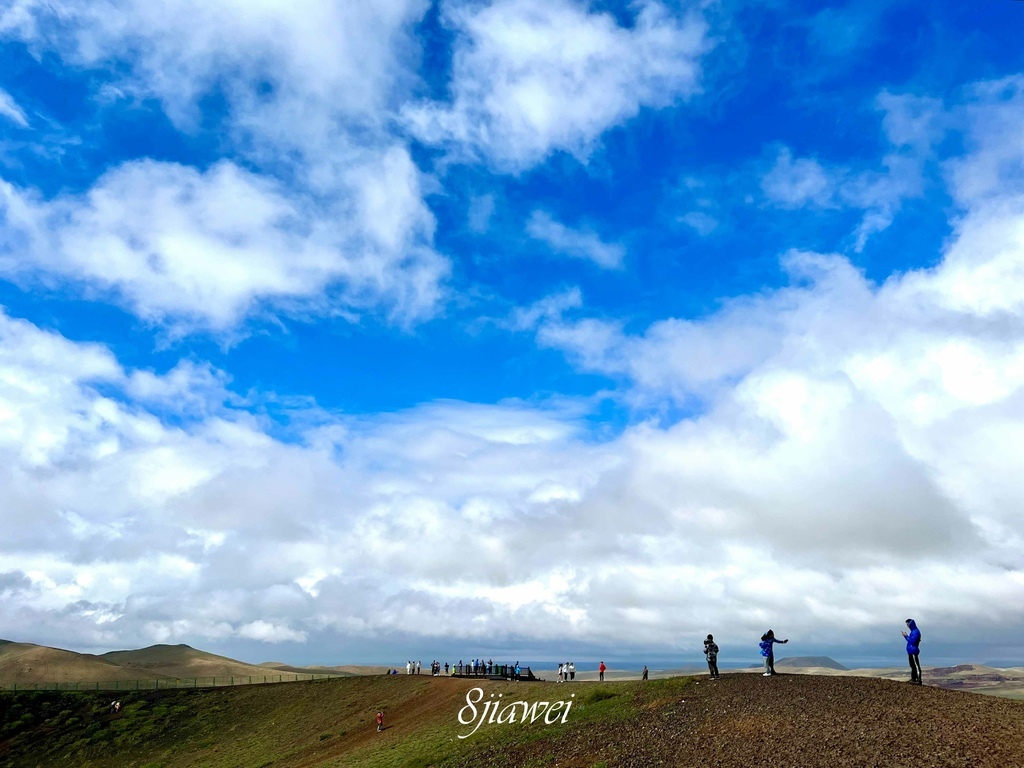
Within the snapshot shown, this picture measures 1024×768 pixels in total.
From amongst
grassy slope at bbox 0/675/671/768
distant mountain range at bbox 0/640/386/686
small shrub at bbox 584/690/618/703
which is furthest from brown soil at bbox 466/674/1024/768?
distant mountain range at bbox 0/640/386/686

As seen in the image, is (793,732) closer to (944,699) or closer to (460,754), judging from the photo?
(944,699)

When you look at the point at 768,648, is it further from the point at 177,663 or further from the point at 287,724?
the point at 177,663

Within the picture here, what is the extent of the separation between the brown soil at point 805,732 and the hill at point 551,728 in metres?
0.10

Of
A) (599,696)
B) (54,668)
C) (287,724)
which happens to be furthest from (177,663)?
(599,696)

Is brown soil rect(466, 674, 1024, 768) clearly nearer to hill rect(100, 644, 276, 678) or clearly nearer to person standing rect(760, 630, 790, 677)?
person standing rect(760, 630, 790, 677)

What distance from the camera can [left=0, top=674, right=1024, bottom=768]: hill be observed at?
1112 inches

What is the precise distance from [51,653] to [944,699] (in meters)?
165

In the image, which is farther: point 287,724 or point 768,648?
point 287,724

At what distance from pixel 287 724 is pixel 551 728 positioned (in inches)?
1669

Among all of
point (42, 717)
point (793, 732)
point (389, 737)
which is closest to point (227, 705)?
point (42, 717)

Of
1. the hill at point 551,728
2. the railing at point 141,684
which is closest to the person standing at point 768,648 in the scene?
the hill at point 551,728

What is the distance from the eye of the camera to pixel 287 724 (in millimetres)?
71625

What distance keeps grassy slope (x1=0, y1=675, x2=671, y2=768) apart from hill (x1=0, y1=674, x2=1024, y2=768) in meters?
0.20

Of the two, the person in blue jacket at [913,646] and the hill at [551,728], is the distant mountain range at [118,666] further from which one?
the person in blue jacket at [913,646]
